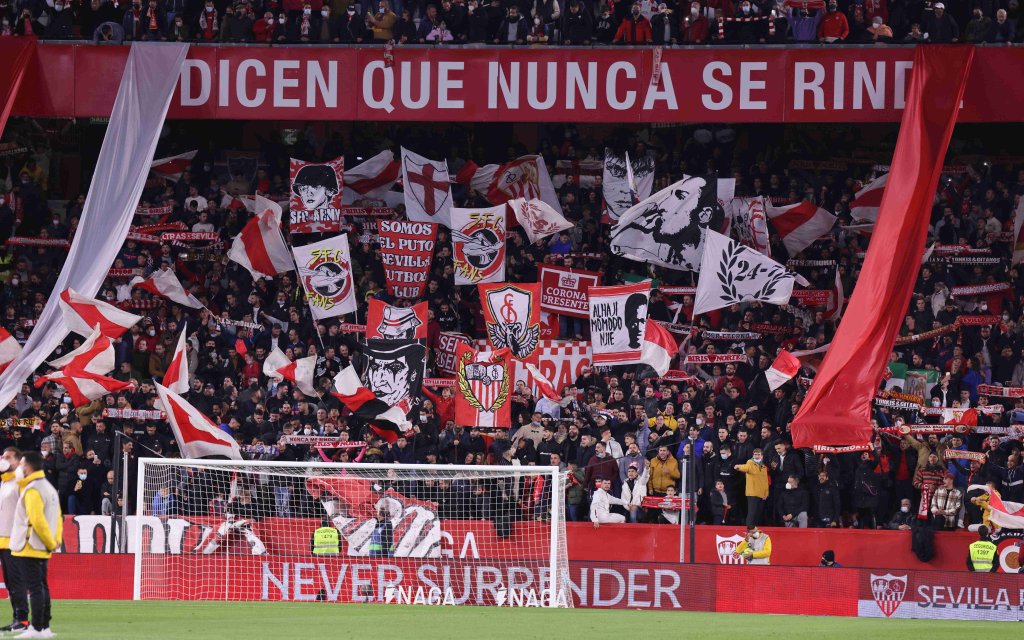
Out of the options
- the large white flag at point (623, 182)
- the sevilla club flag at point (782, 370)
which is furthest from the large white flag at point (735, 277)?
the large white flag at point (623, 182)

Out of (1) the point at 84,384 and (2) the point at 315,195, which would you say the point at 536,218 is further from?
(1) the point at 84,384

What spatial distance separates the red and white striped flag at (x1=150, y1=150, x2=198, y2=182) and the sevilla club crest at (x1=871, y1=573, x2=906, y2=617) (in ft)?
52.7

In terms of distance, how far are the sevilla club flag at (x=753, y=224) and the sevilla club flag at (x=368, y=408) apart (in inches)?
270

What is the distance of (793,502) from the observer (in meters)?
22.3

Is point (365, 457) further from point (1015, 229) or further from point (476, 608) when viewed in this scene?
point (1015, 229)

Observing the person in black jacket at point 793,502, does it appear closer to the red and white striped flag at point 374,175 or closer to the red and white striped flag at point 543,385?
the red and white striped flag at point 543,385

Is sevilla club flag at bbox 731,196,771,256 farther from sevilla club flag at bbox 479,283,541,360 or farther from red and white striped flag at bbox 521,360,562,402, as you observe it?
red and white striped flag at bbox 521,360,562,402

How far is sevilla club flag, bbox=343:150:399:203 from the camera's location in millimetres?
30000

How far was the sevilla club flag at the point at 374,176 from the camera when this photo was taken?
30.0m

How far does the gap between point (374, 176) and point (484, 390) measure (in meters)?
7.03

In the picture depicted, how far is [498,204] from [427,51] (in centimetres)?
314

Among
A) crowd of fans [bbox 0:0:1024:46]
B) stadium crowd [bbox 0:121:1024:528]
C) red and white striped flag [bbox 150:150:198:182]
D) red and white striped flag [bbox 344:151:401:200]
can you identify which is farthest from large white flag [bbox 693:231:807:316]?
red and white striped flag [bbox 150:150:198:182]

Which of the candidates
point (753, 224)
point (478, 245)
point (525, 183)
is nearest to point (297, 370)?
point (478, 245)

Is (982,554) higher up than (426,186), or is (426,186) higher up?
(426,186)
